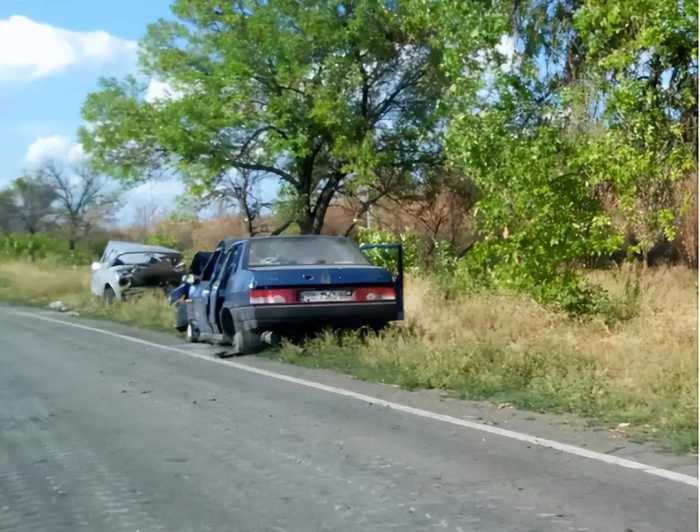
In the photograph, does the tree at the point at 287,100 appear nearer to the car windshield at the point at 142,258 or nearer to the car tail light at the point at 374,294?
the car windshield at the point at 142,258

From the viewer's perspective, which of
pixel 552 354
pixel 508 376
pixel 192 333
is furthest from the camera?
pixel 192 333

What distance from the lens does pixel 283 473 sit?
666cm

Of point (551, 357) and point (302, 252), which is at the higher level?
point (302, 252)

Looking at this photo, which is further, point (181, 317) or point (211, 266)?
point (181, 317)

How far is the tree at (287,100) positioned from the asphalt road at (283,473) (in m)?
15.5

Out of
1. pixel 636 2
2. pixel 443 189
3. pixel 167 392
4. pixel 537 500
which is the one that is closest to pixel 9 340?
pixel 167 392

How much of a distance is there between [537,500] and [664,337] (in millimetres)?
6555

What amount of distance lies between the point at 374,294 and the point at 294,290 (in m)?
1.06

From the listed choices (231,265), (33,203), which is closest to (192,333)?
(231,265)

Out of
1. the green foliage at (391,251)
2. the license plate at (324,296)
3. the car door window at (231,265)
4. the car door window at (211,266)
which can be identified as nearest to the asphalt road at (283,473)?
the license plate at (324,296)

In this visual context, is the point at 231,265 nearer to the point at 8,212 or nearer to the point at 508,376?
the point at 508,376

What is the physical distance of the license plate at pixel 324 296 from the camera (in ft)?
42.1

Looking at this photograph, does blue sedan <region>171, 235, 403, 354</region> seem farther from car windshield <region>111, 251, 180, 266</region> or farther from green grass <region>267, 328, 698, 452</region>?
car windshield <region>111, 251, 180, 266</region>

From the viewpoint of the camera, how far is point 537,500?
19.4ft
